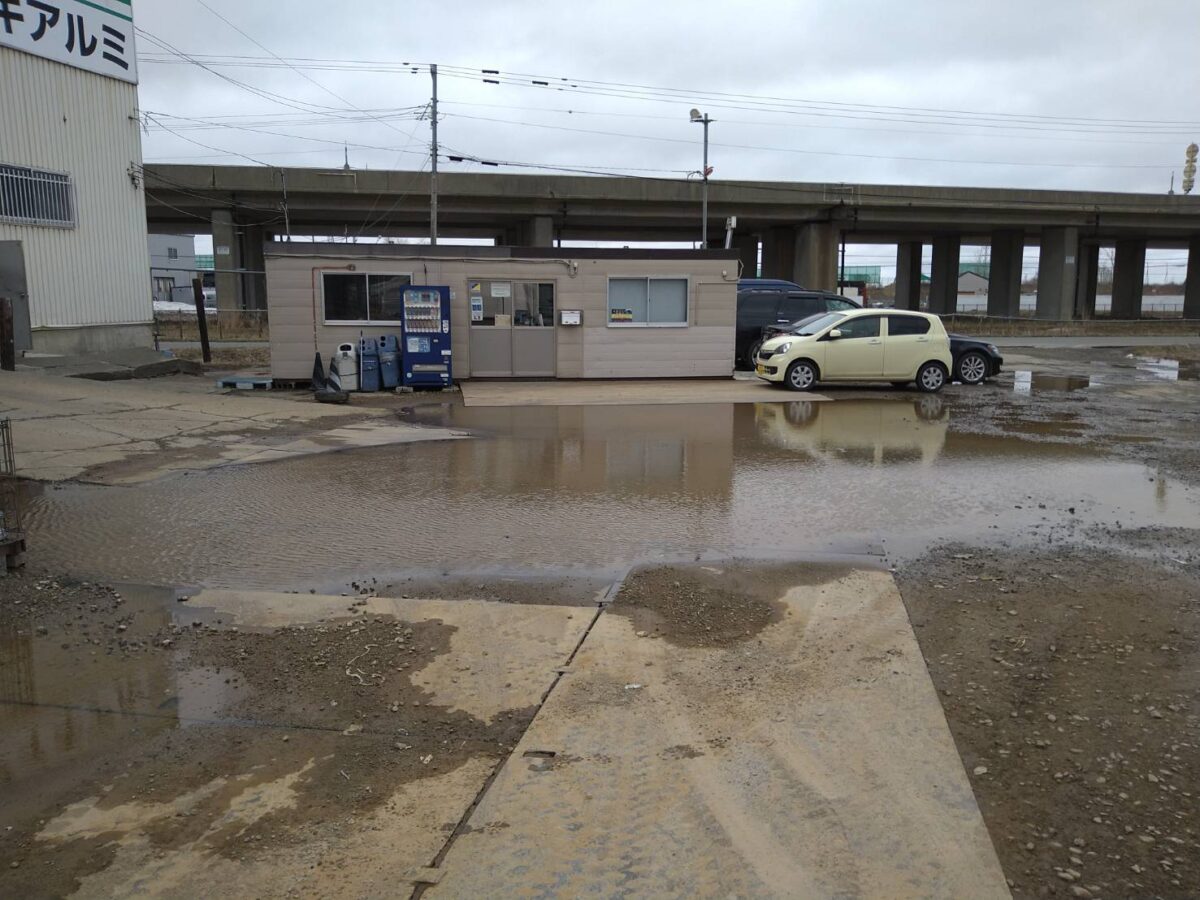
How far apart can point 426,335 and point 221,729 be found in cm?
1442

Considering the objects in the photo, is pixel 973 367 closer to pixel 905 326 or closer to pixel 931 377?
pixel 931 377

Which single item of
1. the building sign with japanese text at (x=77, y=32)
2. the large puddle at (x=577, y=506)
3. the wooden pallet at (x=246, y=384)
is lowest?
the large puddle at (x=577, y=506)

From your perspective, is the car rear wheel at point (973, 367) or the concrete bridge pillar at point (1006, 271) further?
the concrete bridge pillar at point (1006, 271)

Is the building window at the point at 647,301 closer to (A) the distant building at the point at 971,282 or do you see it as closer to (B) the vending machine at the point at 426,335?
(B) the vending machine at the point at 426,335

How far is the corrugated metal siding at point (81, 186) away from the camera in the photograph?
1862cm

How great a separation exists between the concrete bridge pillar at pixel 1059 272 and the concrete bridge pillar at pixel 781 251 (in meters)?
14.4

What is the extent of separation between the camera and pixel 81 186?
791 inches

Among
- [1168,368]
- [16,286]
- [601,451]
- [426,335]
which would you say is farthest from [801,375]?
[16,286]

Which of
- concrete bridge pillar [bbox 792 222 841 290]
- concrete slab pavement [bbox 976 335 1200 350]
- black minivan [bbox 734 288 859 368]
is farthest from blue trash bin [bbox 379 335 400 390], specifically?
concrete bridge pillar [bbox 792 222 841 290]

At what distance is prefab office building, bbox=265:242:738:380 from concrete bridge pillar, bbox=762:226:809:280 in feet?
113

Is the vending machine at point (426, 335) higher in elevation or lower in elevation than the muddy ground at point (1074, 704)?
higher

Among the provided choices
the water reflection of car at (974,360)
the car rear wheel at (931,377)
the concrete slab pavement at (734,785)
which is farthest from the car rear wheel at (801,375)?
the concrete slab pavement at (734,785)

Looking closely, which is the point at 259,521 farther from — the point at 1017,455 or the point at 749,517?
the point at 1017,455

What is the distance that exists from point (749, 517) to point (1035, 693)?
11.8 ft
